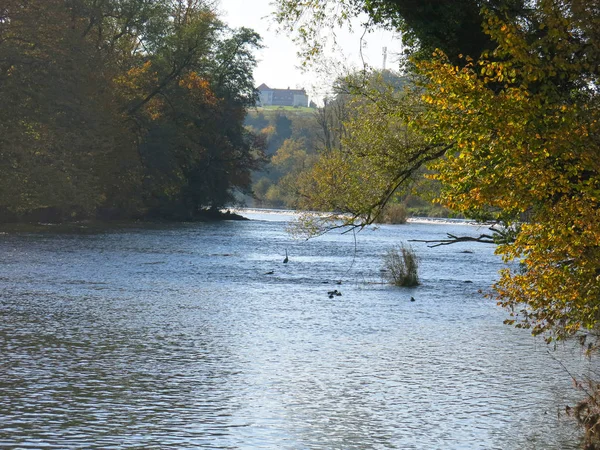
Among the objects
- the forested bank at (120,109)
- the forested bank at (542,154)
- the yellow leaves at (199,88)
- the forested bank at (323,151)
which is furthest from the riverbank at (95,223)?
the forested bank at (542,154)

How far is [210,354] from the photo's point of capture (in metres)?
16.1

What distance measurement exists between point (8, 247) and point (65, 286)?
41.6 ft

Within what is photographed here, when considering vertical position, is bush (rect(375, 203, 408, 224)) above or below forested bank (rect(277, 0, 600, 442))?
below

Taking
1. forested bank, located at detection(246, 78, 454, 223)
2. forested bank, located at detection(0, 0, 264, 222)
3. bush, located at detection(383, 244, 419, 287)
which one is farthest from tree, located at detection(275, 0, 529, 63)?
forested bank, located at detection(0, 0, 264, 222)

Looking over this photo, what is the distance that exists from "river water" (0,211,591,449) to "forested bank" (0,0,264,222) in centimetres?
1796

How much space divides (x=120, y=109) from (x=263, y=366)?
5038 cm

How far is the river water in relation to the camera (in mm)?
10938

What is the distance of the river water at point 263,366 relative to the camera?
10.9 m

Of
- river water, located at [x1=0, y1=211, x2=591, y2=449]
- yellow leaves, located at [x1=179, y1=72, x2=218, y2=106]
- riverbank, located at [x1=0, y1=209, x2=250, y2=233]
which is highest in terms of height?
yellow leaves, located at [x1=179, y1=72, x2=218, y2=106]

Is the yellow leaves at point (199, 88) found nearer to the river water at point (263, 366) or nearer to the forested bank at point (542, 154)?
the river water at point (263, 366)

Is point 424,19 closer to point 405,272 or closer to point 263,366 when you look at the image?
point 263,366

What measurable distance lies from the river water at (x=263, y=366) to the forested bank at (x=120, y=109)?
1796 cm

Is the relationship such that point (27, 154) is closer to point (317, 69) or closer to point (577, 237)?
point (317, 69)

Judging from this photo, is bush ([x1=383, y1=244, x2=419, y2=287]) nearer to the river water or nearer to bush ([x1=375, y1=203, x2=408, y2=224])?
the river water
